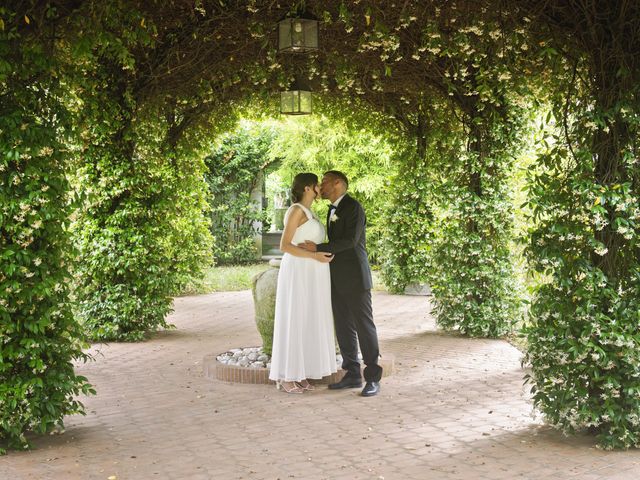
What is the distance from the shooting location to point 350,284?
742 centimetres

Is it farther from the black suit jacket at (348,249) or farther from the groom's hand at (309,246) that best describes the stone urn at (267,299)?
the black suit jacket at (348,249)

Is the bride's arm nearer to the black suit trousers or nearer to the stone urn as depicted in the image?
the black suit trousers

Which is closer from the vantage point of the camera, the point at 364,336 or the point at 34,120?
the point at 34,120

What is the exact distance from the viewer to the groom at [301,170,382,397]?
7379 mm

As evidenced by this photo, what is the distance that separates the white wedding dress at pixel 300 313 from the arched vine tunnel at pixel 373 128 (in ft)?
6.44

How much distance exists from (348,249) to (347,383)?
52.8 inches

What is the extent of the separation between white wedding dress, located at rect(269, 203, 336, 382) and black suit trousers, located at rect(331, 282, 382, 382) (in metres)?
0.10

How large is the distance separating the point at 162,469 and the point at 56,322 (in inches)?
56.9

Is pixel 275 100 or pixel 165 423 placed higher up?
pixel 275 100

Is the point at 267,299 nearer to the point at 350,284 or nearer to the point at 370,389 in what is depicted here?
the point at 350,284

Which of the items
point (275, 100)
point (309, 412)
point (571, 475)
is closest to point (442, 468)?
point (571, 475)

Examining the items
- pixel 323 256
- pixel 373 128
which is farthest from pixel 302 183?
pixel 373 128

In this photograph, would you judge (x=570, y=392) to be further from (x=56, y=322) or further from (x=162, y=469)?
(x=56, y=322)

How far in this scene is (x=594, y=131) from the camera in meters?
5.76
